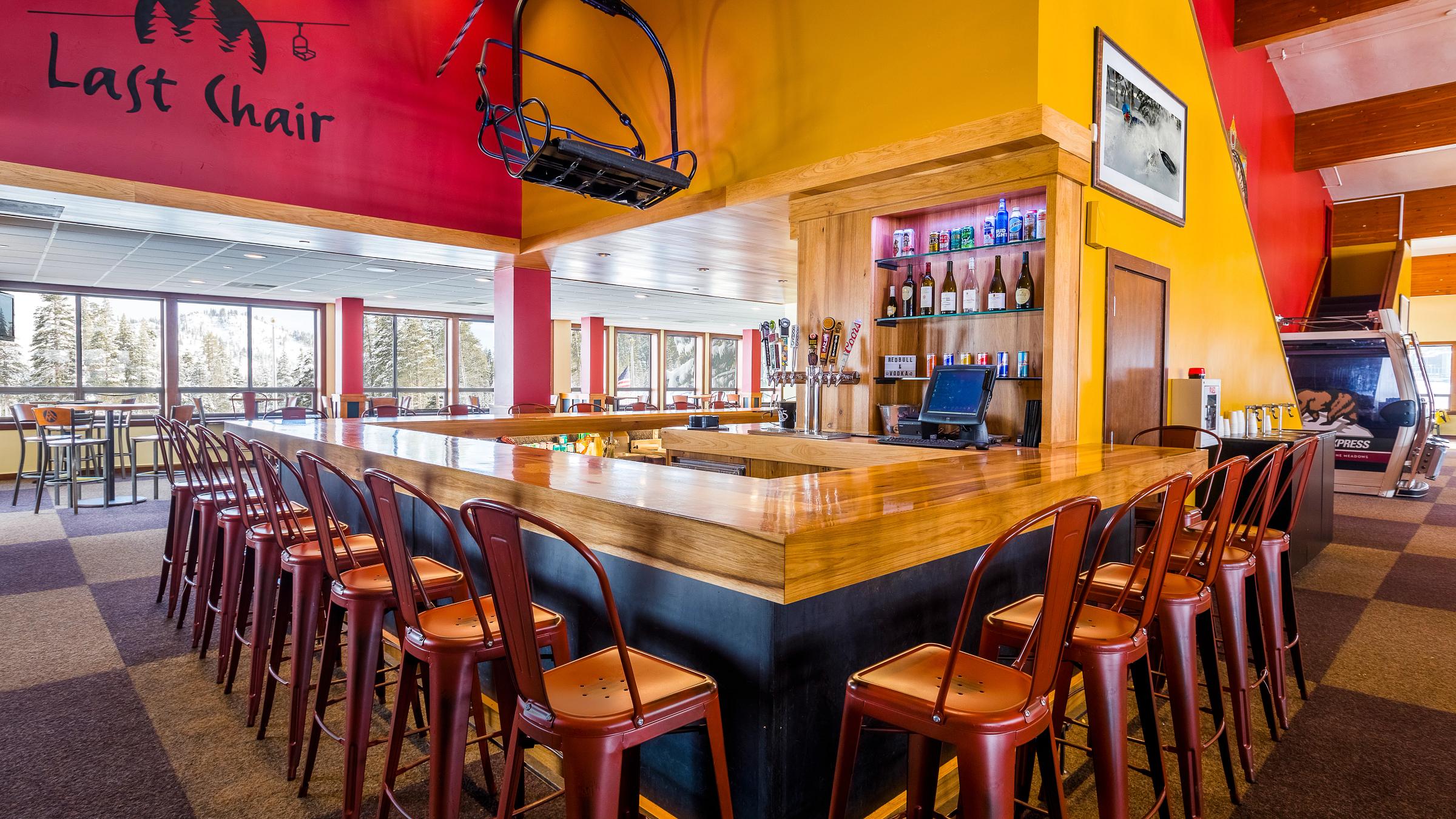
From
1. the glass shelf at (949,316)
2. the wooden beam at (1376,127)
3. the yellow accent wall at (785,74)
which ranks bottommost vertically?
the glass shelf at (949,316)

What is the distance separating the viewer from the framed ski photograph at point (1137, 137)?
376cm

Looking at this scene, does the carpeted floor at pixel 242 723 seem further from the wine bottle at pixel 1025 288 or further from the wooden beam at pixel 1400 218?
the wooden beam at pixel 1400 218

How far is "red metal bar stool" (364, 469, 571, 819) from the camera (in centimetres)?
165

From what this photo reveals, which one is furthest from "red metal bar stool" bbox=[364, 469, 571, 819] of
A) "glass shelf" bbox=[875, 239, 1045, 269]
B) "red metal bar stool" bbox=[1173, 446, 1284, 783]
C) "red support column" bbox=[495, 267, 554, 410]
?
"red support column" bbox=[495, 267, 554, 410]

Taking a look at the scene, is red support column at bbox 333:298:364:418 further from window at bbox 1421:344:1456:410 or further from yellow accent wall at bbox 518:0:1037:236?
window at bbox 1421:344:1456:410

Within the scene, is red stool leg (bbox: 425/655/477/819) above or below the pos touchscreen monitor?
below

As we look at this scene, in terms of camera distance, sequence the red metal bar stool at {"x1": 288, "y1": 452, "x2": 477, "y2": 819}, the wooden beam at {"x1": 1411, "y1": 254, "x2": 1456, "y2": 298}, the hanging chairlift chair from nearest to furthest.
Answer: the red metal bar stool at {"x1": 288, "y1": 452, "x2": 477, "y2": 819}
the hanging chairlift chair
the wooden beam at {"x1": 1411, "y1": 254, "x2": 1456, "y2": 298}

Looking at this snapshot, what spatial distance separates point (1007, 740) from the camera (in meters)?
1.34

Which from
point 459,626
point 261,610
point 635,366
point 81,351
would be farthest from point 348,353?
point 459,626

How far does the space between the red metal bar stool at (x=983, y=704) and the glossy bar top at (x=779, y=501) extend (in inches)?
9.2

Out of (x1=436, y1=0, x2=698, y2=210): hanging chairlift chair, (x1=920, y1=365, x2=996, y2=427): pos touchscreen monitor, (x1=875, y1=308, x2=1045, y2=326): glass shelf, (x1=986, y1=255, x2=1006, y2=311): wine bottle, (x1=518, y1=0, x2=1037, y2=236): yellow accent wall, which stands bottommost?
(x1=920, y1=365, x2=996, y2=427): pos touchscreen monitor

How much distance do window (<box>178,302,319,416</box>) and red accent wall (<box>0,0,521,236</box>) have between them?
764 centimetres

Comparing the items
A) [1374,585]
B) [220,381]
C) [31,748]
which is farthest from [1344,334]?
[220,381]

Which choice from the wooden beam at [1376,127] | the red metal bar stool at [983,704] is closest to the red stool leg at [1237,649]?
the red metal bar stool at [983,704]
